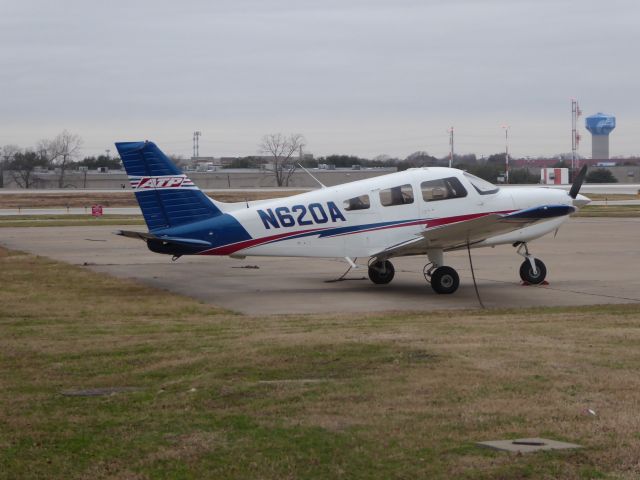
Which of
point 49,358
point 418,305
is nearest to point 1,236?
point 418,305

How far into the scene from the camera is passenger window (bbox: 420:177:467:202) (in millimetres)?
20297

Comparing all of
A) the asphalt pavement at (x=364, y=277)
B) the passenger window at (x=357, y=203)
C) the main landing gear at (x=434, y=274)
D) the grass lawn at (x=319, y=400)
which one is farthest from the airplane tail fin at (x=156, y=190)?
the grass lawn at (x=319, y=400)

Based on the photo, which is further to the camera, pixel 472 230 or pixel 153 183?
pixel 153 183

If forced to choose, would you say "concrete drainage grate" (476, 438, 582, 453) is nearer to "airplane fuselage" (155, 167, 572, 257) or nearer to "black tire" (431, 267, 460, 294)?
"black tire" (431, 267, 460, 294)

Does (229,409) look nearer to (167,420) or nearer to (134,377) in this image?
(167,420)

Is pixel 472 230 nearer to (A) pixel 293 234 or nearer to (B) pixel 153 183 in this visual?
(A) pixel 293 234

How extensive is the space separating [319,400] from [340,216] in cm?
1157

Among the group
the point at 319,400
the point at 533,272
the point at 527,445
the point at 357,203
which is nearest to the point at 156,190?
the point at 357,203

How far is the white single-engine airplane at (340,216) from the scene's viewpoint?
19.8 metres

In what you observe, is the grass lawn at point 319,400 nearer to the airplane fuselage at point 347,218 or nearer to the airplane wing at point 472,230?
the airplane wing at point 472,230

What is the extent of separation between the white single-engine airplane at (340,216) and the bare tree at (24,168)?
354ft

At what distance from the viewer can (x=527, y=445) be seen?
7.29 m

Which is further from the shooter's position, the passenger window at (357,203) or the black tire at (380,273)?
the black tire at (380,273)

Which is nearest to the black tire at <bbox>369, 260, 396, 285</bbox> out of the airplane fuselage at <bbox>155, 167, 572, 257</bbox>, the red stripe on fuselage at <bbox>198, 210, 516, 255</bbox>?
the airplane fuselage at <bbox>155, 167, 572, 257</bbox>
